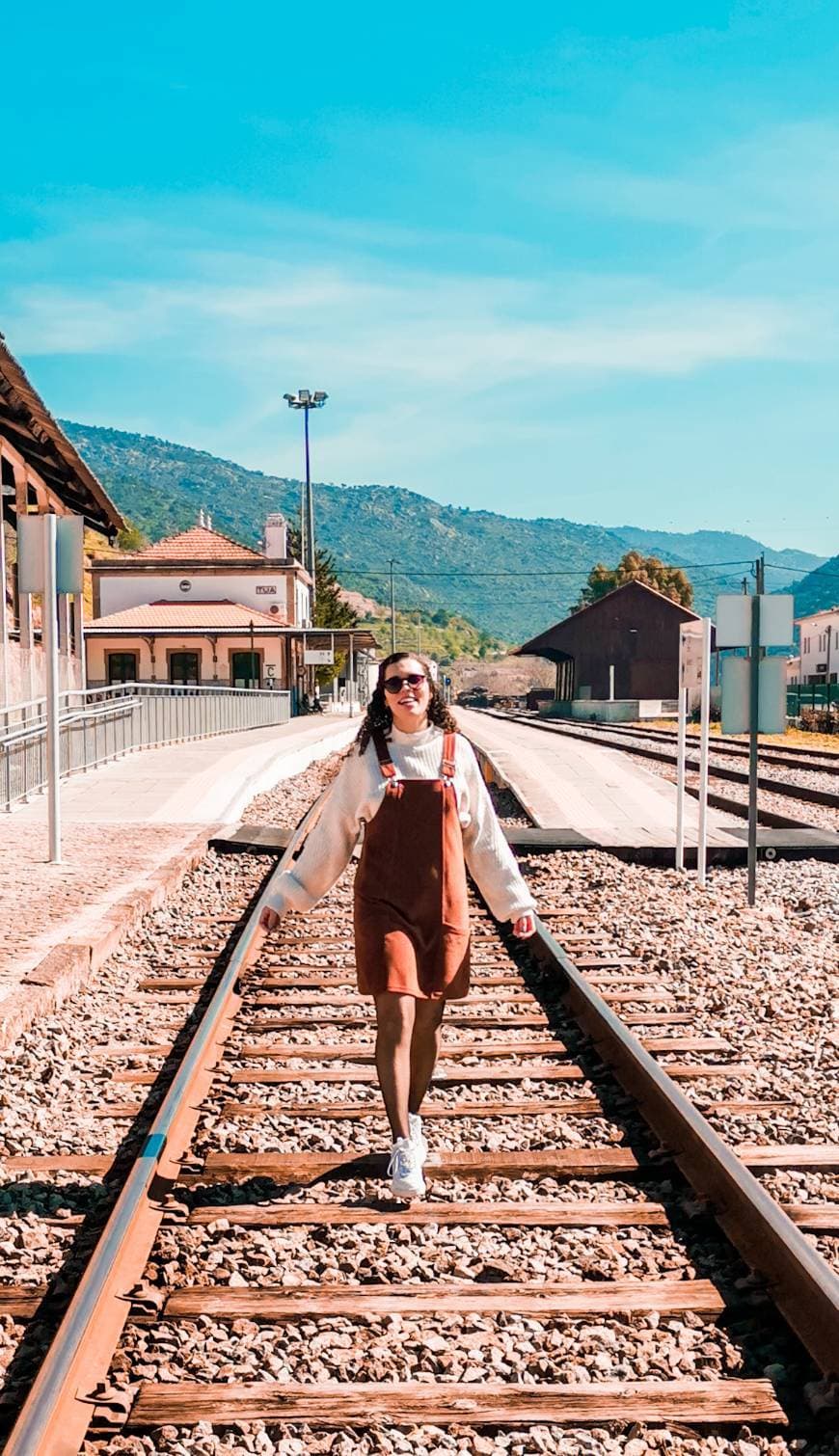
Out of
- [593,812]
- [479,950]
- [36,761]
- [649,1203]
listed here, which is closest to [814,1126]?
[649,1203]

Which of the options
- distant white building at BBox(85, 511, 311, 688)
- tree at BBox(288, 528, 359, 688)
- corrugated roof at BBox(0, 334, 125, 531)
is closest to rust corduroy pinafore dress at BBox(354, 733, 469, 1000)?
corrugated roof at BBox(0, 334, 125, 531)

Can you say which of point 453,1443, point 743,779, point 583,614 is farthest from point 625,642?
point 453,1443

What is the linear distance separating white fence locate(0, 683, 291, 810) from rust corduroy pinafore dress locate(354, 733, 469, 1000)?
476 inches

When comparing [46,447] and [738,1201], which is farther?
[46,447]

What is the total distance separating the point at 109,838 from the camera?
14766 millimetres

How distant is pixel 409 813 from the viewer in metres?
4.94

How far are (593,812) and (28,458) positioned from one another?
13292 mm

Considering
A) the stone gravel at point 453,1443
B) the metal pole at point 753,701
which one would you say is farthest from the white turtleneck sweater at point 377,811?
the metal pole at point 753,701

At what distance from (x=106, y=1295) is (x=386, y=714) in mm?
2086

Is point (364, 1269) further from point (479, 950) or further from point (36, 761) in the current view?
point (36, 761)

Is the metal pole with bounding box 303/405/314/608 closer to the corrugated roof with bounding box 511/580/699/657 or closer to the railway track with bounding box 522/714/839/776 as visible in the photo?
the corrugated roof with bounding box 511/580/699/657

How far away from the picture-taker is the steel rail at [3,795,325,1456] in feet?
10.6

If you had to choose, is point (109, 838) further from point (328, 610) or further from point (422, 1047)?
point (328, 610)

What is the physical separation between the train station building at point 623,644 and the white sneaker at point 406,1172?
7666 centimetres
